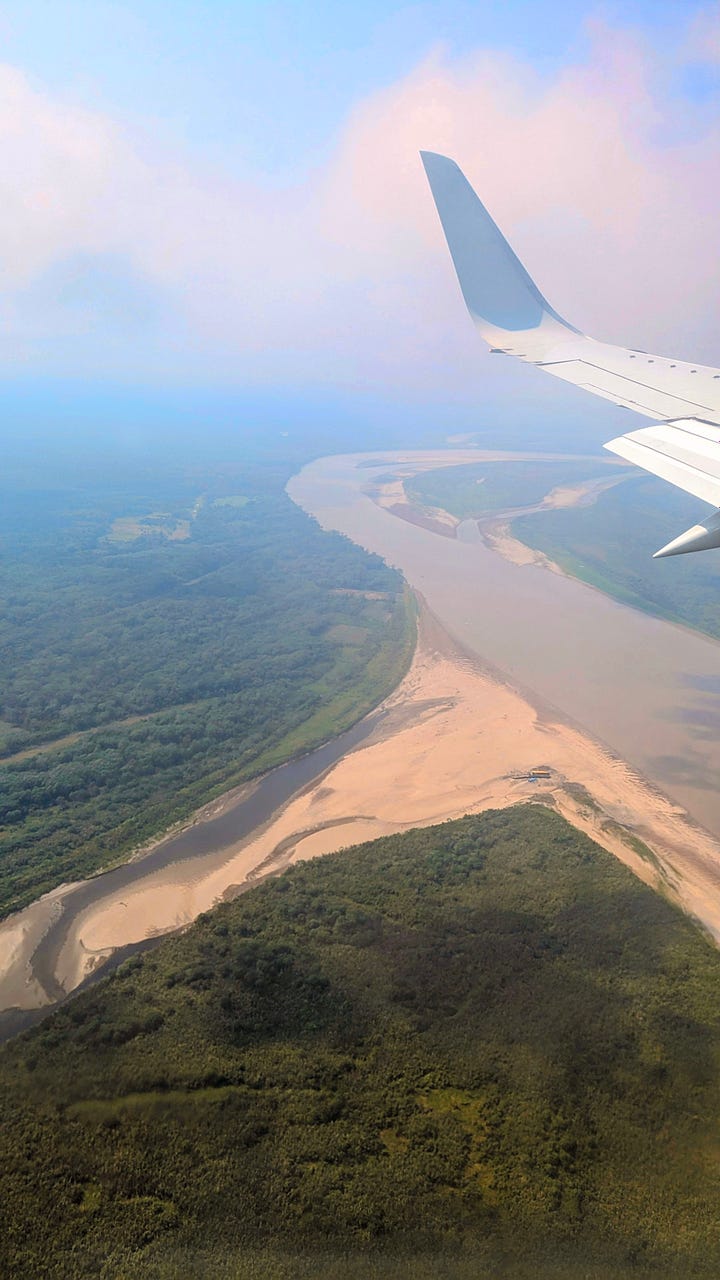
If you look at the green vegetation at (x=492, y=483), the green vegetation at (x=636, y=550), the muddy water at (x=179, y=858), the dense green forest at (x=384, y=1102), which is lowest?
the muddy water at (x=179, y=858)

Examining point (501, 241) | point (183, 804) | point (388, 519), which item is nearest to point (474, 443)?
point (388, 519)

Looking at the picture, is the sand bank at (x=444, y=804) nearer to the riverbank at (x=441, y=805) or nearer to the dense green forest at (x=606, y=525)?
the riverbank at (x=441, y=805)

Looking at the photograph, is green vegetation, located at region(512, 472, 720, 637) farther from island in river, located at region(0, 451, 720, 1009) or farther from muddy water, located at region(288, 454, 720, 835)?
island in river, located at region(0, 451, 720, 1009)

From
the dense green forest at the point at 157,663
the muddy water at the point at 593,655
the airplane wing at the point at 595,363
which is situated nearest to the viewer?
the airplane wing at the point at 595,363

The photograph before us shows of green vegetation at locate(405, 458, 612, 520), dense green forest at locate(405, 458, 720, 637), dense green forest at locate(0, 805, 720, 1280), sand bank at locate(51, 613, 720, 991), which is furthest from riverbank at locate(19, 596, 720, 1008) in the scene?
green vegetation at locate(405, 458, 612, 520)

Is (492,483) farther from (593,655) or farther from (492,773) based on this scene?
(492,773)

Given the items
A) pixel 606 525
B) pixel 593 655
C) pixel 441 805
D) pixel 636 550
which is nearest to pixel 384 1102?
pixel 441 805

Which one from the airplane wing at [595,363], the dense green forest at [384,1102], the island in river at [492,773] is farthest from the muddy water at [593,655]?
the airplane wing at [595,363]
